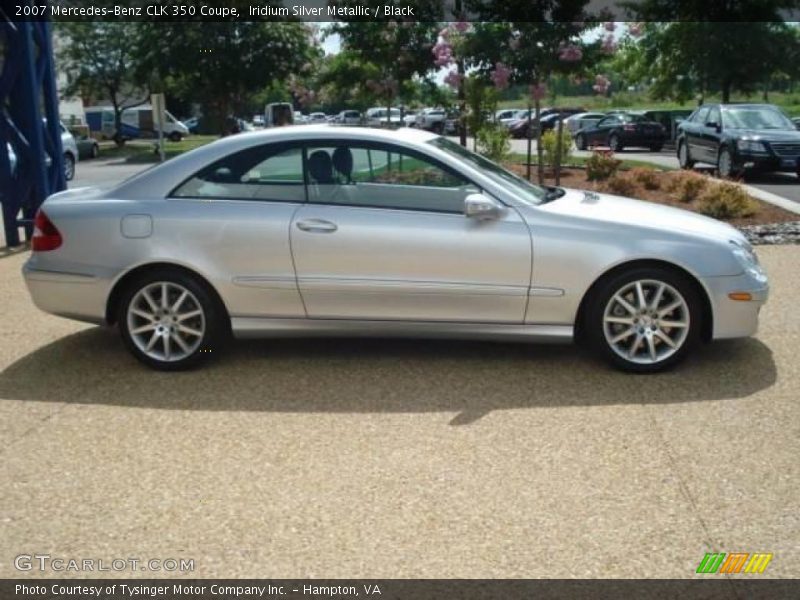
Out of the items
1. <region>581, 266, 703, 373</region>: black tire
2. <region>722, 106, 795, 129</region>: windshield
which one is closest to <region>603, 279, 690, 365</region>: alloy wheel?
<region>581, 266, 703, 373</region>: black tire

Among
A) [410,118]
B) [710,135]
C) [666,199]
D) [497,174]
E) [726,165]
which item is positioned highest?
[497,174]

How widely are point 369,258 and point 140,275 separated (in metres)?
1.47

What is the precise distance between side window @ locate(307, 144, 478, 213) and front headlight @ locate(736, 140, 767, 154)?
14.3 metres

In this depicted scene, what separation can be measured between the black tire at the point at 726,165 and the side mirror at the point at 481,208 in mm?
14367

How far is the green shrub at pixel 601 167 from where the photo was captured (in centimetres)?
1547

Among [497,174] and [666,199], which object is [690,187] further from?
[497,174]

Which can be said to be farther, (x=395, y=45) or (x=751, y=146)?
(x=395, y=45)

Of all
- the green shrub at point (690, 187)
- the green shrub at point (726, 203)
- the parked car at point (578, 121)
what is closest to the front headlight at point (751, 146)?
the green shrub at point (690, 187)

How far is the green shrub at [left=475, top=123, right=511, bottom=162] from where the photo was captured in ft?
57.6

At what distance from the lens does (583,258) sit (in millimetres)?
5367

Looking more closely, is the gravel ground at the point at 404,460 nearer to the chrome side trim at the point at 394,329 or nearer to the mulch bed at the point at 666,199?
the chrome side trim at the point at 394,329

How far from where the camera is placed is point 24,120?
10.9m

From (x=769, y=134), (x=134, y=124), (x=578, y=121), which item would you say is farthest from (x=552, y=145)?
(x=134, y=124)

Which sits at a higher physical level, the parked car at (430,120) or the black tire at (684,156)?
the black tire at (684,156)
